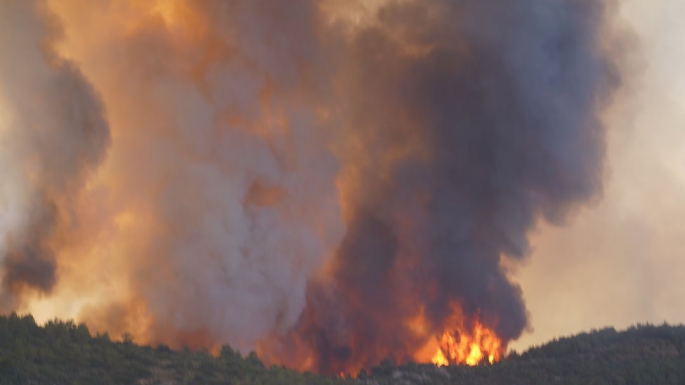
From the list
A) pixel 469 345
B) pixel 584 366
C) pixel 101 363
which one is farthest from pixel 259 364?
pixel 469 345

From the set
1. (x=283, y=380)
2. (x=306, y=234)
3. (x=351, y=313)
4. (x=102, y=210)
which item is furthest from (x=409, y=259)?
(x=283, y=380)

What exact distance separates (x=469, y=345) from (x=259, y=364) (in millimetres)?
24372

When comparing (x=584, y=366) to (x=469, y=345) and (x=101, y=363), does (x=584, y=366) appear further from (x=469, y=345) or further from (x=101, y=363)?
(x=469, y=345)

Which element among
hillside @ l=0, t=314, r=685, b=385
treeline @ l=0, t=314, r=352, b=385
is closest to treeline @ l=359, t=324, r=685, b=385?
hillside @ l=0, t=314, r=685, b=385

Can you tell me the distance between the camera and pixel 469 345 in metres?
50.5

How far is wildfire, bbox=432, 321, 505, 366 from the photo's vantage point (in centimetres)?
4891

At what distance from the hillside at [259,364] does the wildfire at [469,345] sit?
12756mm

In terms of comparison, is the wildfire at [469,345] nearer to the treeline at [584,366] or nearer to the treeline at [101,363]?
the treeline at [584,366]

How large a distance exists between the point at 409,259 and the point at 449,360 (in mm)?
11392

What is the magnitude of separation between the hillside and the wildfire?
12.8m

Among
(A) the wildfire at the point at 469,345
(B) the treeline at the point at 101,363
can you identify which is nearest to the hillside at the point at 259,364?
(B) the treeline at the point at 101,363

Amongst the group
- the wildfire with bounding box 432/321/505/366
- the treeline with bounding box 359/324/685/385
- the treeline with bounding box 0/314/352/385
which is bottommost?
the treeline with bounding box 0/314/352/385

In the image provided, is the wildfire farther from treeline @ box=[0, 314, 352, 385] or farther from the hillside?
treeline @ box=[0, 314, 352, 385]

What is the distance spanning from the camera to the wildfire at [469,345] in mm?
48906
